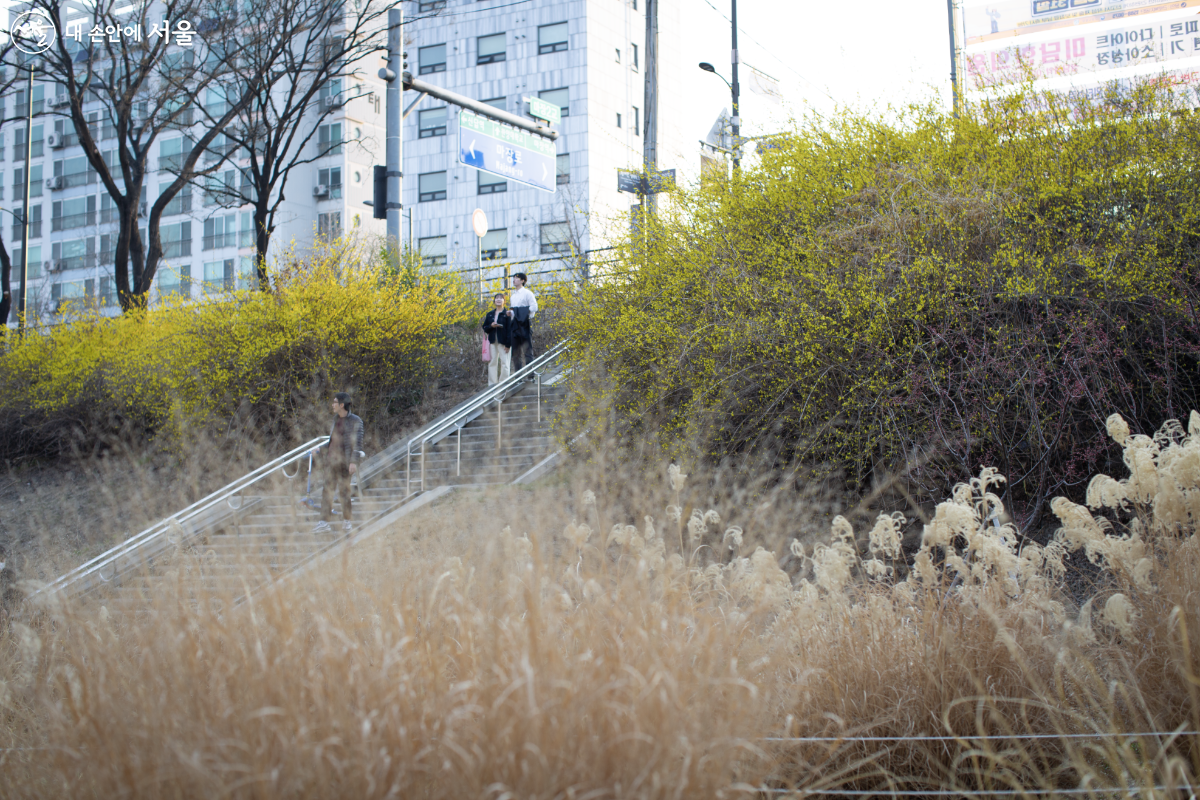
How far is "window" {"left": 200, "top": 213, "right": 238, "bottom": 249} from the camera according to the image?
46938 mm

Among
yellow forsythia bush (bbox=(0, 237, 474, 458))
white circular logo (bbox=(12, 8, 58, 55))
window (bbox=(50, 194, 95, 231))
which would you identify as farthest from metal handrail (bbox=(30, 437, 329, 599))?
window (bbox=(50, 194, 95, 231))

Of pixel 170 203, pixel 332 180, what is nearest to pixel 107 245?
pixel 170 203

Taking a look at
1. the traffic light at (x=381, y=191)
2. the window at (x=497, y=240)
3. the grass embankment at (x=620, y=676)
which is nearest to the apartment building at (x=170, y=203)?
the window at (x=497, y=240)

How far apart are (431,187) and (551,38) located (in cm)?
838

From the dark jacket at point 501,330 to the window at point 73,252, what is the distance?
1675 inches

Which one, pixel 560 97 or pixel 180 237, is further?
pixel 180 237

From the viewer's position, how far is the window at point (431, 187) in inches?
1676

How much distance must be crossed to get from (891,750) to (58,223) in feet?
186

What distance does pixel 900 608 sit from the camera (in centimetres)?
475

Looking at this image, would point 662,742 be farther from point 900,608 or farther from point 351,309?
point 351,309

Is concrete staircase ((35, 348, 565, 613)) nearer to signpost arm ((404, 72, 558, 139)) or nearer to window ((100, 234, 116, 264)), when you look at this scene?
signpost arm ((404, 72, 558, 139))

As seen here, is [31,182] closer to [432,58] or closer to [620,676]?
[432,58]

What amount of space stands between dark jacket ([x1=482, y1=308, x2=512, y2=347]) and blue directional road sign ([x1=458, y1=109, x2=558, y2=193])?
2.58 meters

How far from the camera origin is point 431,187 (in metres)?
42.9
